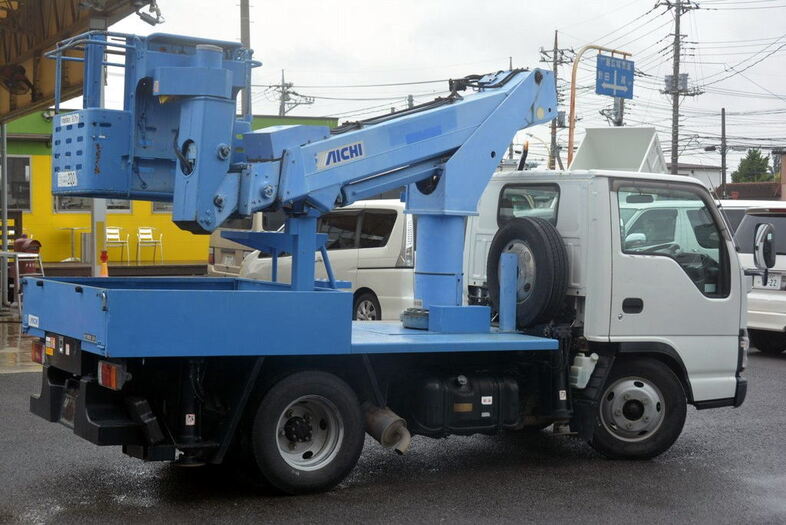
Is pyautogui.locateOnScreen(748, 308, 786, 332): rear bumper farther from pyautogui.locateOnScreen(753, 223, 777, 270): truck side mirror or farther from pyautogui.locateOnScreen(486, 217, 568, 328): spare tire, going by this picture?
pyautogui.locateOnScreen(486, 217, 568, 328): spare tire

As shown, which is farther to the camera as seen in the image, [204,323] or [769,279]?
[769,279]

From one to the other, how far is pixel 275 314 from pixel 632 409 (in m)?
3.26

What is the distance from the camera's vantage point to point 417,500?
23.5 feet

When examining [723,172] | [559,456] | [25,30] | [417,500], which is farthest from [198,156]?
[723,172]

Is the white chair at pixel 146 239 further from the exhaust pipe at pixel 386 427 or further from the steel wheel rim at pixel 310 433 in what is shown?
the steel wheel rim at pixel 310 433

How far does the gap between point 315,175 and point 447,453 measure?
2.73m

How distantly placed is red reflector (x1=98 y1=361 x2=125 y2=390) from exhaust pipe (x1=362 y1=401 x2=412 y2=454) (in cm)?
181

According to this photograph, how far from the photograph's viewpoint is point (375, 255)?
1500cm

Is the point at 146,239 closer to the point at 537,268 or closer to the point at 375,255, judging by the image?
the point at 375,255

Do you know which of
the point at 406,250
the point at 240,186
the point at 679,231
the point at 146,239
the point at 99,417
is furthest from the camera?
the point at 146,239

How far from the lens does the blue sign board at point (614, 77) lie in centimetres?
2288

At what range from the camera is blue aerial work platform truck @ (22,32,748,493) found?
6609 mm

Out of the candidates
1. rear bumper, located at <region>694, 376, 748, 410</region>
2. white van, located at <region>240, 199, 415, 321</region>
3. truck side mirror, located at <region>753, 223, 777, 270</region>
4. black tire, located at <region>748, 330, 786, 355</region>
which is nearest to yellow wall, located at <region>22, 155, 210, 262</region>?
white van, located at <region>240, 199, 415, 321</region>

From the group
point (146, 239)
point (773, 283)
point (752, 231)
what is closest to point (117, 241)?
point (146, 239)
